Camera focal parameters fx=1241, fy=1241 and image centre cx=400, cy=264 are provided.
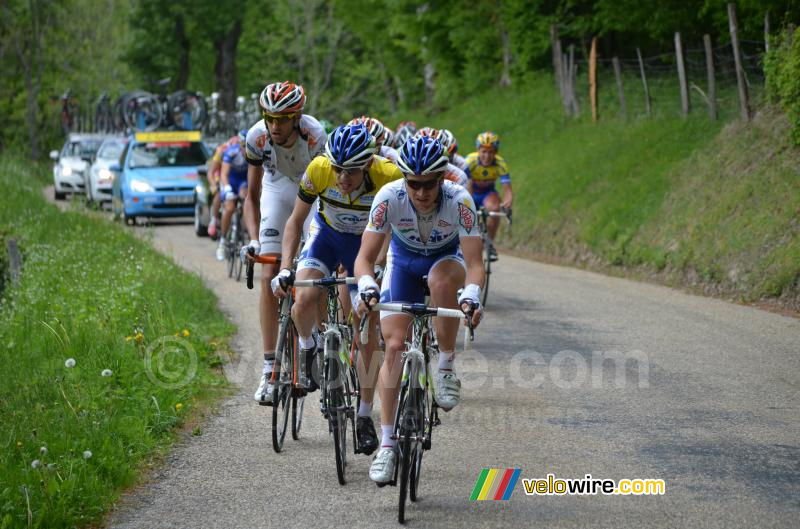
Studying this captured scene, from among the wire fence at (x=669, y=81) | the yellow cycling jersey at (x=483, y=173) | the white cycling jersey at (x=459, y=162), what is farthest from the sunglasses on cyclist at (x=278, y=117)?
the wire fence at (x=669, y=81)

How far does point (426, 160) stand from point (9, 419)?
322 cm

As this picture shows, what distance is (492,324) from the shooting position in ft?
42.8

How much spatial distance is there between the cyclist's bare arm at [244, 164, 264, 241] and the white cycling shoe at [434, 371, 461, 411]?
84.1 inches

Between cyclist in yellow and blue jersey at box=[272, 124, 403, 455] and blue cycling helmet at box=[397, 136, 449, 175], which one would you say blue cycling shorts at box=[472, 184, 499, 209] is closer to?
cyclist in yellow and blue jersey at box=[272, 124, 403, 455]

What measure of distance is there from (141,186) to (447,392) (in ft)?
65.0

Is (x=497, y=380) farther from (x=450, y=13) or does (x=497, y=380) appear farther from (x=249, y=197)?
(x=450, y=13)

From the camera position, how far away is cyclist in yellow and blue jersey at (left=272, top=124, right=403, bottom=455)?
7.42m

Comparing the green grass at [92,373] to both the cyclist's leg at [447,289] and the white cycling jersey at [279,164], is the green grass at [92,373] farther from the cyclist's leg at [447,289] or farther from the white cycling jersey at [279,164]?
the cyclist's leg at [447,289]

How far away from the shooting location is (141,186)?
26.0 metres

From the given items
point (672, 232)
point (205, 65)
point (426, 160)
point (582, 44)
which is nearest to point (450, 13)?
point (582, 44)

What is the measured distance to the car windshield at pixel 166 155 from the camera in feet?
88.9

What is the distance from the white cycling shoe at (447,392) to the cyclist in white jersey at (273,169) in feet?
4.25

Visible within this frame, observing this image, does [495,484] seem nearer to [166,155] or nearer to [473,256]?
[473,256]

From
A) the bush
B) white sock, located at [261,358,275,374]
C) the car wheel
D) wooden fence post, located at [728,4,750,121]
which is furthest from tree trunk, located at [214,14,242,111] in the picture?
white sock, located at [261,358,275,374]
